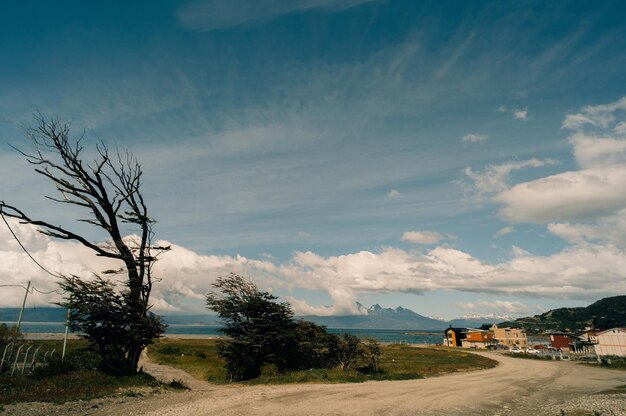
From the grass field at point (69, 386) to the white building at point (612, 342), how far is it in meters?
77.9

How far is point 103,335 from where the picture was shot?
75.0 feet

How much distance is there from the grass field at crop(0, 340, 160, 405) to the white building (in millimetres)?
77912

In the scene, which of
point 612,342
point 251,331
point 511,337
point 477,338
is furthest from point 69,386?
point 511,337

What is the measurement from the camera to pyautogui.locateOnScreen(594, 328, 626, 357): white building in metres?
64.3

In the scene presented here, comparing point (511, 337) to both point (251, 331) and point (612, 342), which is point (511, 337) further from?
point (251, 331)

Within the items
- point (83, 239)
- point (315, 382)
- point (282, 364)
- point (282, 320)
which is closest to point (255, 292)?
point (282, 320)

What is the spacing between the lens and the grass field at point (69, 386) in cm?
1705

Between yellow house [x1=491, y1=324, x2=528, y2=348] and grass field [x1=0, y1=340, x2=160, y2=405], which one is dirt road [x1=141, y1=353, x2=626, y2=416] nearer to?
grass field [x1=0, y1=340, x2=160, y2=405]

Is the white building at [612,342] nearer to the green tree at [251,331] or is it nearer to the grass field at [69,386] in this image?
the green tree at [251,331]

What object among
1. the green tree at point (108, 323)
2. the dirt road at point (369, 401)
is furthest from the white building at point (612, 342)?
the green tree at point (108, 323)

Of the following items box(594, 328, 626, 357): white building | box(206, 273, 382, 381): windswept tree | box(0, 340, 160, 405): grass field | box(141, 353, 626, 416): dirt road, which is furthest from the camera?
box(594, 328, 626, 357): white building

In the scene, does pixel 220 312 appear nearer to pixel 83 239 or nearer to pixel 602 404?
pixel 83 239

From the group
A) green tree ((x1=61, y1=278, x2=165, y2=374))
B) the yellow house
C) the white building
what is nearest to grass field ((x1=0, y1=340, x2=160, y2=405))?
green tree ((x1=61, y1=278, x2=165, y2=374))

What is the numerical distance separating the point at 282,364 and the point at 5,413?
21.3 metres
